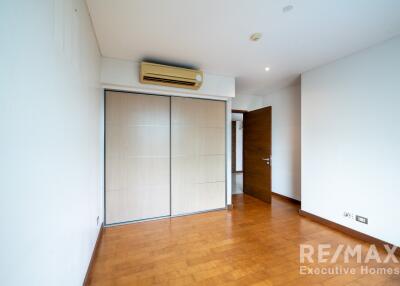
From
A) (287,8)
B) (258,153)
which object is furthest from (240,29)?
(258,153)

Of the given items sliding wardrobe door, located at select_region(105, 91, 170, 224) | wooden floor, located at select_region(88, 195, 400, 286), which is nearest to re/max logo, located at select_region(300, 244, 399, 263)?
wooden floor, located at select_region(88, 195, 400, 286)

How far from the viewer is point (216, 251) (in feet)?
7.16

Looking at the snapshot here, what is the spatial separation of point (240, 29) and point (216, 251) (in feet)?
8.44

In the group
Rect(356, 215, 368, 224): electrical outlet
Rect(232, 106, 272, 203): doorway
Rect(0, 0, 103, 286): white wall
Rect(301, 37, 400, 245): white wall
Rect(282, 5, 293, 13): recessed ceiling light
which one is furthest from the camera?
Rect(232, 106, 272, 203): doorway

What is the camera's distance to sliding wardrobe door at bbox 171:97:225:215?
10.3 ft

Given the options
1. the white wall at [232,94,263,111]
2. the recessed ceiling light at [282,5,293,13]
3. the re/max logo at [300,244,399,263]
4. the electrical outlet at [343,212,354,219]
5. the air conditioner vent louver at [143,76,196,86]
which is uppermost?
the recessed ceiling light at [282,5,293,13]

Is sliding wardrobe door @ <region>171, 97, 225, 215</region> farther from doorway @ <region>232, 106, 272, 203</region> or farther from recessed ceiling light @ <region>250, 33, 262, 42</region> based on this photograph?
recessed ceiling light @ <region>250, 33, 262, 42</region>

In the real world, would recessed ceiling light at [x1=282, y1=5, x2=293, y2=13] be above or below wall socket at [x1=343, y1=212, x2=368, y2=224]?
above

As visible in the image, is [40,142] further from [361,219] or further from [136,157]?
[361,219]

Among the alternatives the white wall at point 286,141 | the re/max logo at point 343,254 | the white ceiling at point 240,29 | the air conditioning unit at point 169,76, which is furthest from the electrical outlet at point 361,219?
the air conditioning unit at point 169,76

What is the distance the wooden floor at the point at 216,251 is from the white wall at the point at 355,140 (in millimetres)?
431

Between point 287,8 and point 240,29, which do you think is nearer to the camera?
point 287,8

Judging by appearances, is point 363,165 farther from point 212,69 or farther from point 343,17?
point 212,69

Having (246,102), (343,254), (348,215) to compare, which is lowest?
(343,254)
